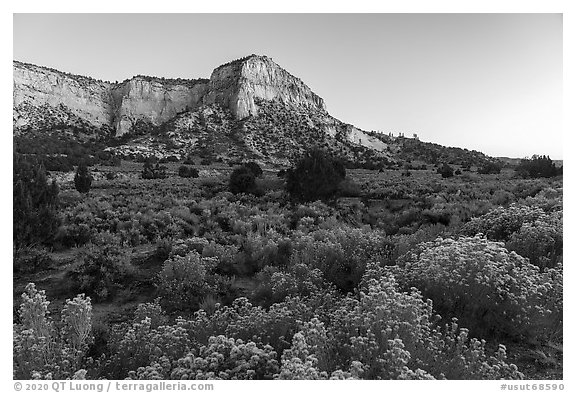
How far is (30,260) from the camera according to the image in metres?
7.50

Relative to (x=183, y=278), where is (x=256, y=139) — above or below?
above

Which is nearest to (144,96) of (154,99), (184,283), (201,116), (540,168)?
(154,99)

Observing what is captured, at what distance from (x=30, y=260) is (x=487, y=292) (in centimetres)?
768

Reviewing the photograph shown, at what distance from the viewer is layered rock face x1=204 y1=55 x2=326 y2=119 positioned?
257 ft

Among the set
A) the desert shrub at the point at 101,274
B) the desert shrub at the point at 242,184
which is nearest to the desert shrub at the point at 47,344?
the desert shrub at the point at 101,274

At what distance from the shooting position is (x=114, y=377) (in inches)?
138

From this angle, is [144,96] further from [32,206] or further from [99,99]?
[32,206]

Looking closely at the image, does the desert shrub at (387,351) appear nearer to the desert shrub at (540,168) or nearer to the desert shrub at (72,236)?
the desert shrub at (72,236)

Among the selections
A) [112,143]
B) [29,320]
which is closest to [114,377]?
[29,320]

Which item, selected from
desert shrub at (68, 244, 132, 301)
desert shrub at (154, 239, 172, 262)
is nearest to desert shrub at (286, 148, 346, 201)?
desert shrub at (154, 239, 172, 262)
